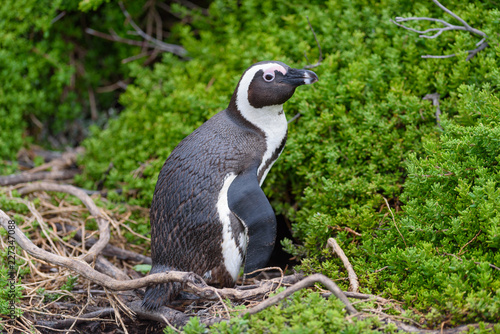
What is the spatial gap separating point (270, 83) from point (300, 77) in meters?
0.18

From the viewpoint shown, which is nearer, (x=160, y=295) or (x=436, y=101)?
(x=160, y=295)

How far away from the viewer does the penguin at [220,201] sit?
2.58 m

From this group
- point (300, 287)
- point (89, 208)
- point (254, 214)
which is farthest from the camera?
point (89, 208)

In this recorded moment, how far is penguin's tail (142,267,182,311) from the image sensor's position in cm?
260

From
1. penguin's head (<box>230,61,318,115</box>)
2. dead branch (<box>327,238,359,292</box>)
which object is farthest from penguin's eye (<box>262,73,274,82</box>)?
dead branch (<box>327,238,359,292</box>)

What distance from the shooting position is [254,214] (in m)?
2.56

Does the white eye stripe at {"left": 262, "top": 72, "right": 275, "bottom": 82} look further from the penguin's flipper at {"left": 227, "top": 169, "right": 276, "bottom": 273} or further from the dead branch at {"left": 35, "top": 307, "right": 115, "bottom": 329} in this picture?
the dead branch at {"left": 35, "top": 307, "right": 115, "bottom": 329}

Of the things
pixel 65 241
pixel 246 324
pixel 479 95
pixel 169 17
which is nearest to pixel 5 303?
pixel 65 241

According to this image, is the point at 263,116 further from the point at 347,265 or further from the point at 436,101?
the point at 436,101

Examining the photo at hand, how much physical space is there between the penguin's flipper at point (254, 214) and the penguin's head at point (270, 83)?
47 cm

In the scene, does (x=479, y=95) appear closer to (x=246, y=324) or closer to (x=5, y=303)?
(x=246, y=324)

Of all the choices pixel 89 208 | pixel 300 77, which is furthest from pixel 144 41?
pixel 300 77

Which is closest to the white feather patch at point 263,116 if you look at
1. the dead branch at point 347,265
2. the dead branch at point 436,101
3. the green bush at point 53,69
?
the dead branch at point 347,265

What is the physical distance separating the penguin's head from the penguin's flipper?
0.47 metres
